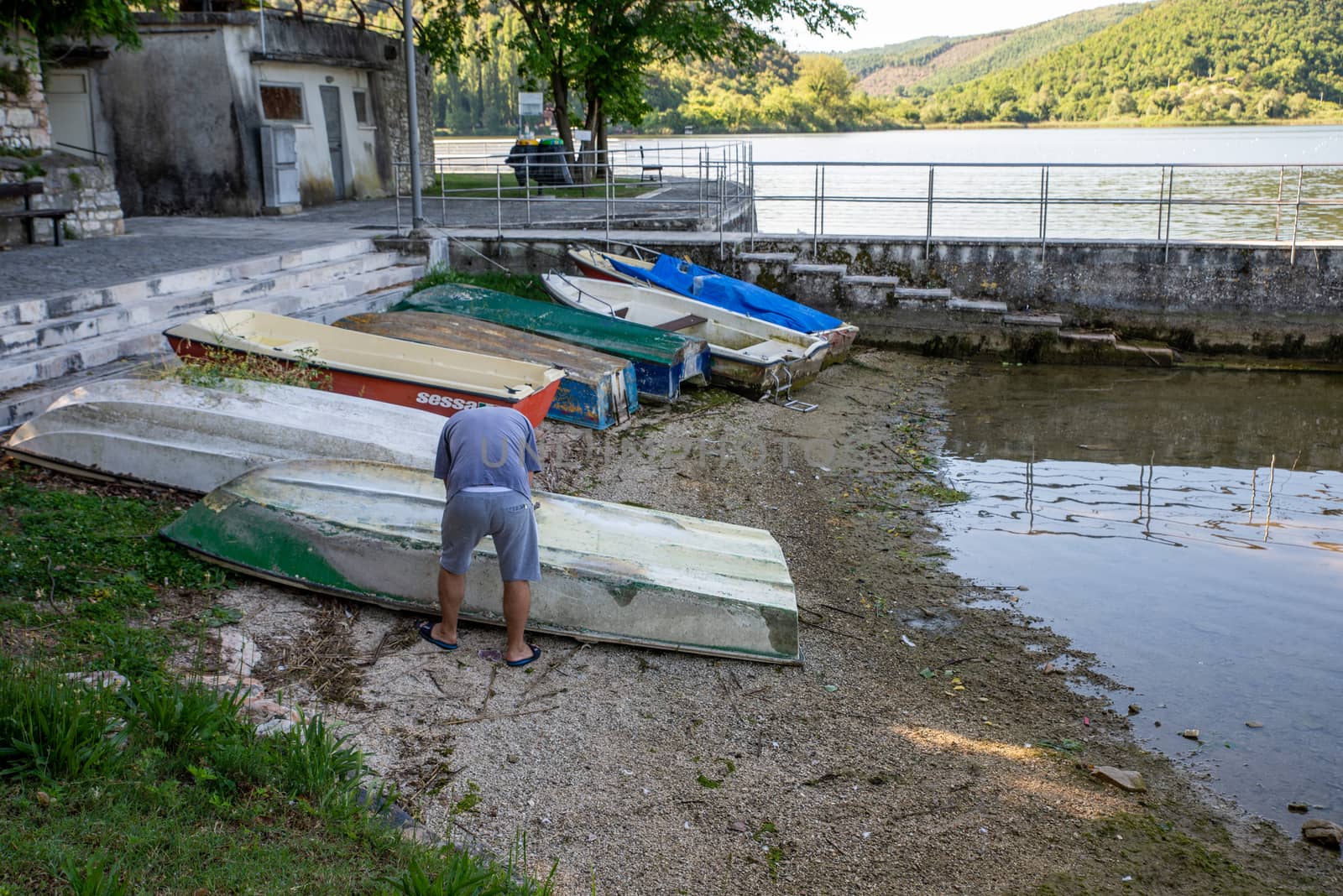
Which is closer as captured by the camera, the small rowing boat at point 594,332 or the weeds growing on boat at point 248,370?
the weeds growing on boat at point 248,370

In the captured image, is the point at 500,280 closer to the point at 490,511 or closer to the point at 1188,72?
the point at 490,511

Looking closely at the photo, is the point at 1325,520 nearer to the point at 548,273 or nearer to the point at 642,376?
the point at 642,376

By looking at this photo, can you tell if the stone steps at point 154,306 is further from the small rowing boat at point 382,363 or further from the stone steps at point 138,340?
the small rowing boat at point 382,363

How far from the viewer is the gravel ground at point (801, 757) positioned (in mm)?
4129

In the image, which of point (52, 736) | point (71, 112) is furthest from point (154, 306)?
point (71, 112)

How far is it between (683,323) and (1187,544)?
6.15 metres

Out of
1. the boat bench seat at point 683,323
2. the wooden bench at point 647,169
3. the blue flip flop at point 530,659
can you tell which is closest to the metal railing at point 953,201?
the wooden bench at point 647,169

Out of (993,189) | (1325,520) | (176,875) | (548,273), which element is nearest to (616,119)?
(993,189)

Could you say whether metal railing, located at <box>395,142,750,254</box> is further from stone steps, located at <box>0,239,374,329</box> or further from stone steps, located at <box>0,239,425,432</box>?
stone steps, located at <box>0,239,425,432</box>

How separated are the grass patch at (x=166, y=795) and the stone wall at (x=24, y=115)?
1005 centimetres

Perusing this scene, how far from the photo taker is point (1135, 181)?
982 inches

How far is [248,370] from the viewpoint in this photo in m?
8.06

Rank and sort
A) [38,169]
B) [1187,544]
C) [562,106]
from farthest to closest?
1. [562,106]
2. [38,169]
3. [1187,544]

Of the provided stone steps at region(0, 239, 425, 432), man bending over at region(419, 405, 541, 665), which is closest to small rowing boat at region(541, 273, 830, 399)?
stone steps at region(0, 239, 425, 432)
